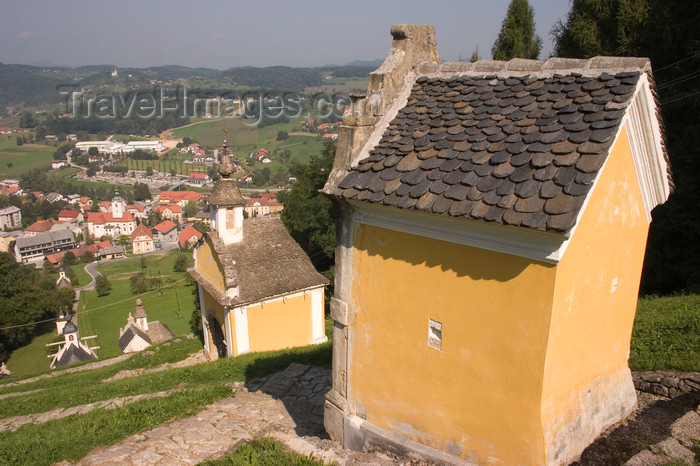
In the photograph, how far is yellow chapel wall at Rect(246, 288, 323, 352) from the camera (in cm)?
1666

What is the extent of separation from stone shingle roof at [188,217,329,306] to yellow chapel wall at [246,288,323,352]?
0.45 m

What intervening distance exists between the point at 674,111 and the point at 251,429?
50.6 ft

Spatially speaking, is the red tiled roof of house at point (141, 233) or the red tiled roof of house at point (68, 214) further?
the red tiled roof of house at point (68, 214)

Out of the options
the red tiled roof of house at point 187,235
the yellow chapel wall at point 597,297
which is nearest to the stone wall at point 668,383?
the yellow chapel wall at point 597,297

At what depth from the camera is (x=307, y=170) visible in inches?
1236

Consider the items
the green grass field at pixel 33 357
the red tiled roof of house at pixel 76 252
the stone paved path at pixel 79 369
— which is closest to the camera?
the stone paved path at pixel 79 369

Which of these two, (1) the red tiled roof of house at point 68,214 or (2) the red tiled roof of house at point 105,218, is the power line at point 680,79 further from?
(1) the red tiled roof of house at point 68,214

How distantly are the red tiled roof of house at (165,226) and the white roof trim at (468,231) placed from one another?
322 feet

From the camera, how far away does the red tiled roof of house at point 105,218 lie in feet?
330

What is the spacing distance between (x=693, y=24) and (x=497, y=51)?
9.07 meters

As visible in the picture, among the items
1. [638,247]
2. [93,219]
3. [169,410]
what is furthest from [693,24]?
[93,219]

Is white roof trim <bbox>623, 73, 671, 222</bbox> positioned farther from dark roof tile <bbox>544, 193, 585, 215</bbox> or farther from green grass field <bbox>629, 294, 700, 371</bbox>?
green grass field <bbox>629, 294, 700, 371</bbox>

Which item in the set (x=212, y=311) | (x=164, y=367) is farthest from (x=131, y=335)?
(x=212, y=311)

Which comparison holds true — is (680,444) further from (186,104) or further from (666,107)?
(186,104)
